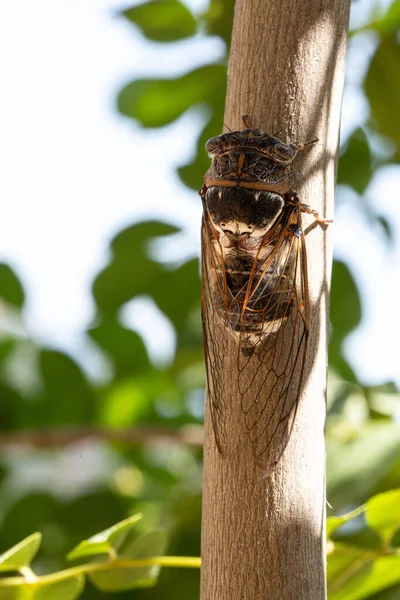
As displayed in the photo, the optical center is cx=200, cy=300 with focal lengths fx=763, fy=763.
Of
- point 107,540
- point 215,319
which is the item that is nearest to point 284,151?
point 215,319

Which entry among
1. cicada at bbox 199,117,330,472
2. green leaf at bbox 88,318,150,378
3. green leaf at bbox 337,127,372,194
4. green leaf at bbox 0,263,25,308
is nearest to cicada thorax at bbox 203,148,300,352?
cicada at bbox 199,117,330,472

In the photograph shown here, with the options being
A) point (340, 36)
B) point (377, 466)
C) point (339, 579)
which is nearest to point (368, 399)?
point (377, 466)

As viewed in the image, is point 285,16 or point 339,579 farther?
point 339,579

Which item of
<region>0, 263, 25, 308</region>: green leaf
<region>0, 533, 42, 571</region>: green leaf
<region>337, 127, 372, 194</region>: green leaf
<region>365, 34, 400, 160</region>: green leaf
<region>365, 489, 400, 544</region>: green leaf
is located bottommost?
<region>0, 533, 42, 571</region>: green leaf

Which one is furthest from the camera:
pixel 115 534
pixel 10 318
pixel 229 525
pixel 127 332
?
pixel 10 318

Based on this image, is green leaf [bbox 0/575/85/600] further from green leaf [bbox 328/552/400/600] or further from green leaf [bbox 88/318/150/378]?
green leaf [bbox 88/318/150/378]

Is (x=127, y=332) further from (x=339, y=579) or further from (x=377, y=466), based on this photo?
(x=339, y=579)

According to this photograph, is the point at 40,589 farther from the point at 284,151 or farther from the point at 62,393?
the point at 62,393
